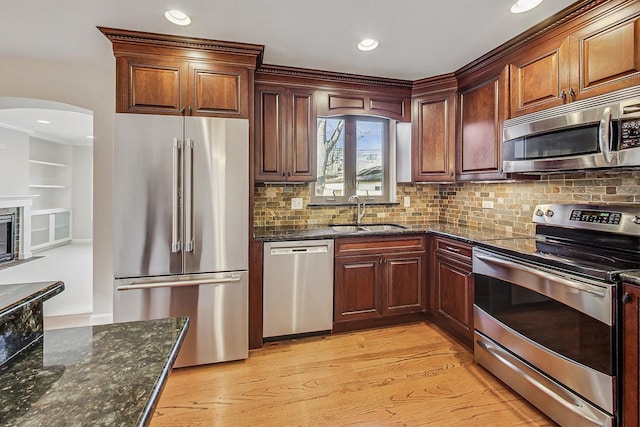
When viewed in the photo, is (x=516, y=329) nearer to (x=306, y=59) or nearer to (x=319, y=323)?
(x=319, y=323)

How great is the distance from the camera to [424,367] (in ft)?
8.00

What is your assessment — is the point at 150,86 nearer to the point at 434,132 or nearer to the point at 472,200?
the point at 434,132

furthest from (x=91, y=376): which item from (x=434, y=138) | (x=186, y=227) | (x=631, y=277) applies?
(x=434, y=138)

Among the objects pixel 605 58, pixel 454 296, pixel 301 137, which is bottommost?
pixel 454 296

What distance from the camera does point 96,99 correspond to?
3010 millimetres

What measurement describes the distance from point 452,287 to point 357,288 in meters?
0.82

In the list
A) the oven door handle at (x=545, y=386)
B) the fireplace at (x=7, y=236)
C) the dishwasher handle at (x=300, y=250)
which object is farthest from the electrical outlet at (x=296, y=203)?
the fireplace at (x=7, y=236)

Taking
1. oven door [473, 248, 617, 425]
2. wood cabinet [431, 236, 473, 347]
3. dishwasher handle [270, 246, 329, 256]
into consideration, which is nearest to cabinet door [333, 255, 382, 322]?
dishwasher handle [270, 246, 329, 256]

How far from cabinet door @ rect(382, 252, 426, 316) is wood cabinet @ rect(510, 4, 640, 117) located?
149 cm

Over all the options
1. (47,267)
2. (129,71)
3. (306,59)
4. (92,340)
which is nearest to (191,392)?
(92,340)

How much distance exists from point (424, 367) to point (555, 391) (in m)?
0.83

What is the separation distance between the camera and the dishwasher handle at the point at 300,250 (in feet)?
9.02

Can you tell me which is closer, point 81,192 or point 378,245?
point 378,245

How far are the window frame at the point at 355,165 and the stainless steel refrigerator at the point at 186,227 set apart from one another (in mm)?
1195
